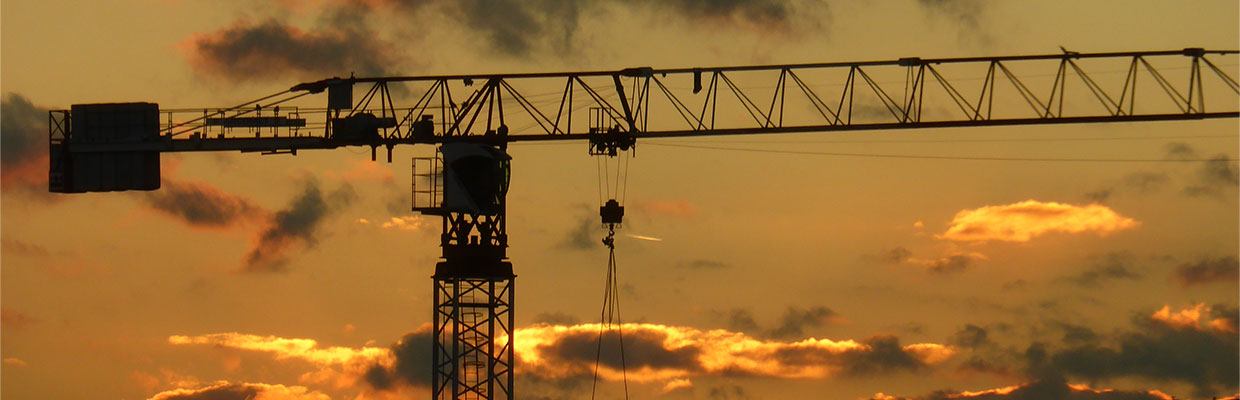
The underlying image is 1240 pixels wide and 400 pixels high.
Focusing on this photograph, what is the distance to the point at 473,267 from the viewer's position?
138 metres

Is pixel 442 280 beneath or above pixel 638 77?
beneath

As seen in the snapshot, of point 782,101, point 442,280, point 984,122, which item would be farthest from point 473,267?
point 984,122

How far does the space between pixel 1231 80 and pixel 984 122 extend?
13.9m

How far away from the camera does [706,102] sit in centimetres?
13562

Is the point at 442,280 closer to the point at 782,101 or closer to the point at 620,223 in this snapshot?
the point at 620,223

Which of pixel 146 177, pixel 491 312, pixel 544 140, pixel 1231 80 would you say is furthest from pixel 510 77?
pixel 1231 80

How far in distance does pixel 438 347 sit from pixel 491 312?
400cm

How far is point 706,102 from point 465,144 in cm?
1396

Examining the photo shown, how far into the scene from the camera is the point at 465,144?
13762 cm

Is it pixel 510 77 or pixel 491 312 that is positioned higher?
pixel 510 77

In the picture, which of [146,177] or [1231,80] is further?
[146,177]

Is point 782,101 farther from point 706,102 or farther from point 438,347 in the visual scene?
point 438,347

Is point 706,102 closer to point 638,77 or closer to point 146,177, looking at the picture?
point 638,77

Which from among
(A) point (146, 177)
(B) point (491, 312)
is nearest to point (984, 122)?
(B) point (491, 312)
